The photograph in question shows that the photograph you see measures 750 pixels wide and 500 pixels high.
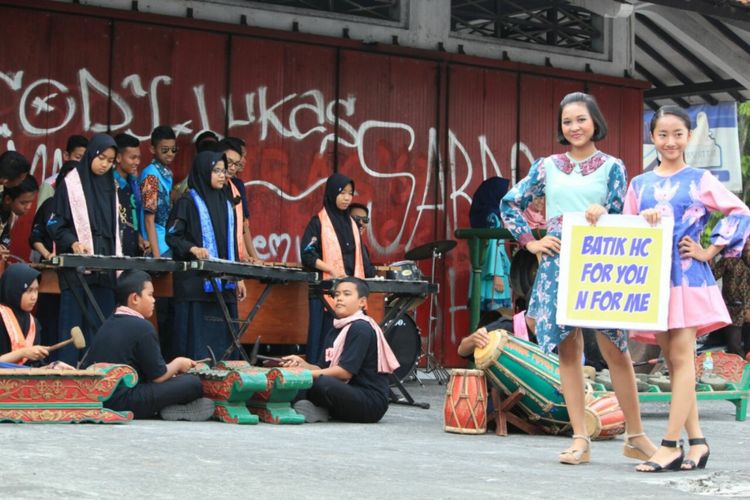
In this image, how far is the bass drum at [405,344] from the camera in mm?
11953

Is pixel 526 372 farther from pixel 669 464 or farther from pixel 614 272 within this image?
pixel 669 464

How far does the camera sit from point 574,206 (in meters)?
6.51

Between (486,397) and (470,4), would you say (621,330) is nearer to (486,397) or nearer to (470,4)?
(486,397)

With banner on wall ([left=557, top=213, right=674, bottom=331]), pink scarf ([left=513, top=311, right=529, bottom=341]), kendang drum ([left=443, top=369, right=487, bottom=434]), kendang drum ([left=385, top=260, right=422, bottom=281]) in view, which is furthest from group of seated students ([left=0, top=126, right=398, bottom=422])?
banner on wall ([left=557, top=213, right=674, bottom=331])

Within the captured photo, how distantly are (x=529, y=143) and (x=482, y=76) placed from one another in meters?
0.96

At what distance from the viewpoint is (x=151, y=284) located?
859cm

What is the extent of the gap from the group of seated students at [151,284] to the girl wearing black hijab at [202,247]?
1 centimetres

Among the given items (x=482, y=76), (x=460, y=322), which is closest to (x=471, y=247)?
(x=460, y=322)

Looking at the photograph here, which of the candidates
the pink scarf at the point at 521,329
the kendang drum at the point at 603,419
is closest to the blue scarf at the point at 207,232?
the pink scarf at the point at 521,329

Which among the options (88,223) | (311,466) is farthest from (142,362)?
(311,466)

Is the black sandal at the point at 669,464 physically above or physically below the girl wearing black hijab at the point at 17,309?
below

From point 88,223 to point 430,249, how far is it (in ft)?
14.2

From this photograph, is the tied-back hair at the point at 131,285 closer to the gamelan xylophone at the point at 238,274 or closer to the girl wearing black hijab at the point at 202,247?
the gamelan xylophone at the point at 238,274

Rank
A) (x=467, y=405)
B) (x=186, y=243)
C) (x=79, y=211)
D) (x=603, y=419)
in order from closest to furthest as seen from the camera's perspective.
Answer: (x=603, y=419) → (x=467, y=405) → (x=79, y=211) → (x=186, y=243)
